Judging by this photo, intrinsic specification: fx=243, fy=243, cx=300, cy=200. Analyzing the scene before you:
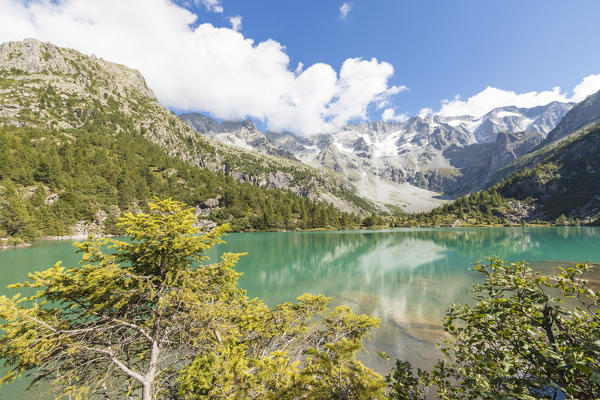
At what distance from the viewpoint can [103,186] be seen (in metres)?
110

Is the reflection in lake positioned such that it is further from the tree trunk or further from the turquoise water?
the tree trunk

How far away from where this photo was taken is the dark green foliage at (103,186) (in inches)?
3162

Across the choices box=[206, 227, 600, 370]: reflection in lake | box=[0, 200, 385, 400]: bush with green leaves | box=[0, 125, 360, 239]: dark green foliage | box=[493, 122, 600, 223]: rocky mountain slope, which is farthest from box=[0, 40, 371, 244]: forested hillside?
box=[493, 122, 600, 223]: rocky mountain slope

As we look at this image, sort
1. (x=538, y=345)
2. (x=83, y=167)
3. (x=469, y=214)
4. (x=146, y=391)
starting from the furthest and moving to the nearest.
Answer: (x=469, y=214) → (x=83, y=167) → (x=146, y=391) → (x=538, y=345)

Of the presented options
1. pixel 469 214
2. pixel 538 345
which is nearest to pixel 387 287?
pixel 538 345

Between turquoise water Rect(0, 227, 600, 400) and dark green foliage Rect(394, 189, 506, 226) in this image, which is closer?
turquoise water Rect(0, 227, 600, 400)

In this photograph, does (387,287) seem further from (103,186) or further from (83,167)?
(83,167)

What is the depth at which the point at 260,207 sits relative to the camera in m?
156

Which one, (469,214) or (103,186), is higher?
(103,186)

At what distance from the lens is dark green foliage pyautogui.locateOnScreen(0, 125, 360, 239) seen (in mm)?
80312

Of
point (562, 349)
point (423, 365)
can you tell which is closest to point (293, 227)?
point (423, 365)

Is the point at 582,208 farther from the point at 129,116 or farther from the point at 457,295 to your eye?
Result: the point at 129,116

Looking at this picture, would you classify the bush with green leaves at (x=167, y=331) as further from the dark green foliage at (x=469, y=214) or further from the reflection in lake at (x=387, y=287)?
the dark green foliage at (x=469, y=214)

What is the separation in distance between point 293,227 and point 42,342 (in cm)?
14215
